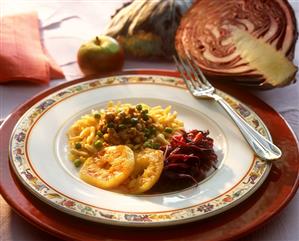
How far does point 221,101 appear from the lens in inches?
85.0

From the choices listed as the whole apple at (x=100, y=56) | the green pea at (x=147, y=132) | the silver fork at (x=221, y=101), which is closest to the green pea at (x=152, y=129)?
the green pea at (x=147, y=132)

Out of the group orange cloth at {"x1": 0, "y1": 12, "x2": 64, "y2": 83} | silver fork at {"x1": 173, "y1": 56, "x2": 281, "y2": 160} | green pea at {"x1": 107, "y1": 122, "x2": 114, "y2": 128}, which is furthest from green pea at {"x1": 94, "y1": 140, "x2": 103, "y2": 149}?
orange cloth at {"x1": 0, "y1": 12, "x2": 64, "y2": 83}

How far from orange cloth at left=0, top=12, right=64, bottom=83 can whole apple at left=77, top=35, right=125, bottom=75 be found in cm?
13

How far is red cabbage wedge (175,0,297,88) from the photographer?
2369 millimetres

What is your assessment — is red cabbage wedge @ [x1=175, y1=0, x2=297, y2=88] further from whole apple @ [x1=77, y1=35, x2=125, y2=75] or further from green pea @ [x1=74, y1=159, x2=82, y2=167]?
green pea @ [x1=74, y1=159, x2=82, y2=167]

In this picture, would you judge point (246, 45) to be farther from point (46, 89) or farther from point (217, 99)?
point (46, 89)

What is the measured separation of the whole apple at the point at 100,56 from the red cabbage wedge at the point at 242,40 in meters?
0.29

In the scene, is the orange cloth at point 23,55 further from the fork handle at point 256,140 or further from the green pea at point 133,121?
the fork handle at point 256,140

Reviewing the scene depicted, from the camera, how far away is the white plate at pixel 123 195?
1566mm

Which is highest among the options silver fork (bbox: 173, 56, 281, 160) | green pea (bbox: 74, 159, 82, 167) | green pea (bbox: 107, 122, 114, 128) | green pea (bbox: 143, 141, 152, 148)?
silver fork (bbox: 173, 56, 281, 160)

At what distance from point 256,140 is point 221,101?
0.31m

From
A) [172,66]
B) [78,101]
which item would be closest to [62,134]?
[78,101]

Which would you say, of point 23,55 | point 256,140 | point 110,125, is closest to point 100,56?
point 23,55

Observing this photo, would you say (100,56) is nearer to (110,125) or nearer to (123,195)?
(110,125)
